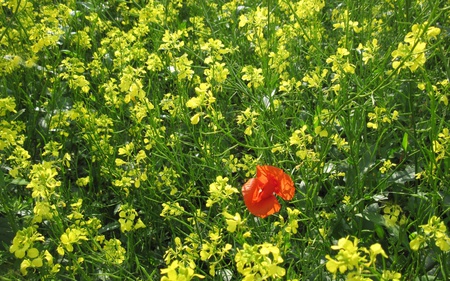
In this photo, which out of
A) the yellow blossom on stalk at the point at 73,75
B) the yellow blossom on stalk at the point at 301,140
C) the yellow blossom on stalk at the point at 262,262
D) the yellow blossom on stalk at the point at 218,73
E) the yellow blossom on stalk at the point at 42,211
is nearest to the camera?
the yellow blossom on stalk at the point at 262,262

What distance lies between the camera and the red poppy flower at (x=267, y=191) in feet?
4.92

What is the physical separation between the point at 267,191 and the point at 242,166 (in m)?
0.25

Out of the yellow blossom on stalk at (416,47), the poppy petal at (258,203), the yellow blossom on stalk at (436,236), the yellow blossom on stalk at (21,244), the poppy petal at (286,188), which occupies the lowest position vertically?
the poppy petal at (258,203)

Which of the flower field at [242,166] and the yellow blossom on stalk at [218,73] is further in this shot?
the yellow blossom on stalk at [218,73]

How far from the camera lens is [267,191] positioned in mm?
1500

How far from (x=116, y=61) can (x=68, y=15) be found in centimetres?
52

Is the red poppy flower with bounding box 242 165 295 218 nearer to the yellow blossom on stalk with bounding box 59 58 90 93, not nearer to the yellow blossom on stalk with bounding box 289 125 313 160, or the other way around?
the yellow blossom on stalk with bounding box 289 125 313 160

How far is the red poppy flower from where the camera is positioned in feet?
4.92

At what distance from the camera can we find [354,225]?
1770mm

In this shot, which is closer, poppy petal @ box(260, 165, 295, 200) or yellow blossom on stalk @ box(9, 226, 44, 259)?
yellow blossom on stalk @ box(9, 226, 44, 259)

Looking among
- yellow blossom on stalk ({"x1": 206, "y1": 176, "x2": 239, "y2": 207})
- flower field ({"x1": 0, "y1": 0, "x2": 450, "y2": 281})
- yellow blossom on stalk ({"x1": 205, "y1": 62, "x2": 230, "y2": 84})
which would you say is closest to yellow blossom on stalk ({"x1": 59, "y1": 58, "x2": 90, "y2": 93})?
flower field ({"x1": 0, "y1": 0, "x2": 450, "y2": 281})

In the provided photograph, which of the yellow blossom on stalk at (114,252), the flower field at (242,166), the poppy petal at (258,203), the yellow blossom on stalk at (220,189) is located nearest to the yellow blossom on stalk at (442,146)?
the flower field at (242,166)

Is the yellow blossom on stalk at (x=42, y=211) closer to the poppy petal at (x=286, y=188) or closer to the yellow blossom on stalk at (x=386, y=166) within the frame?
the poppy petal at (x=286, y=188)

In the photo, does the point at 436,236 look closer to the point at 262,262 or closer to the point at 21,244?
the point at 262,262
